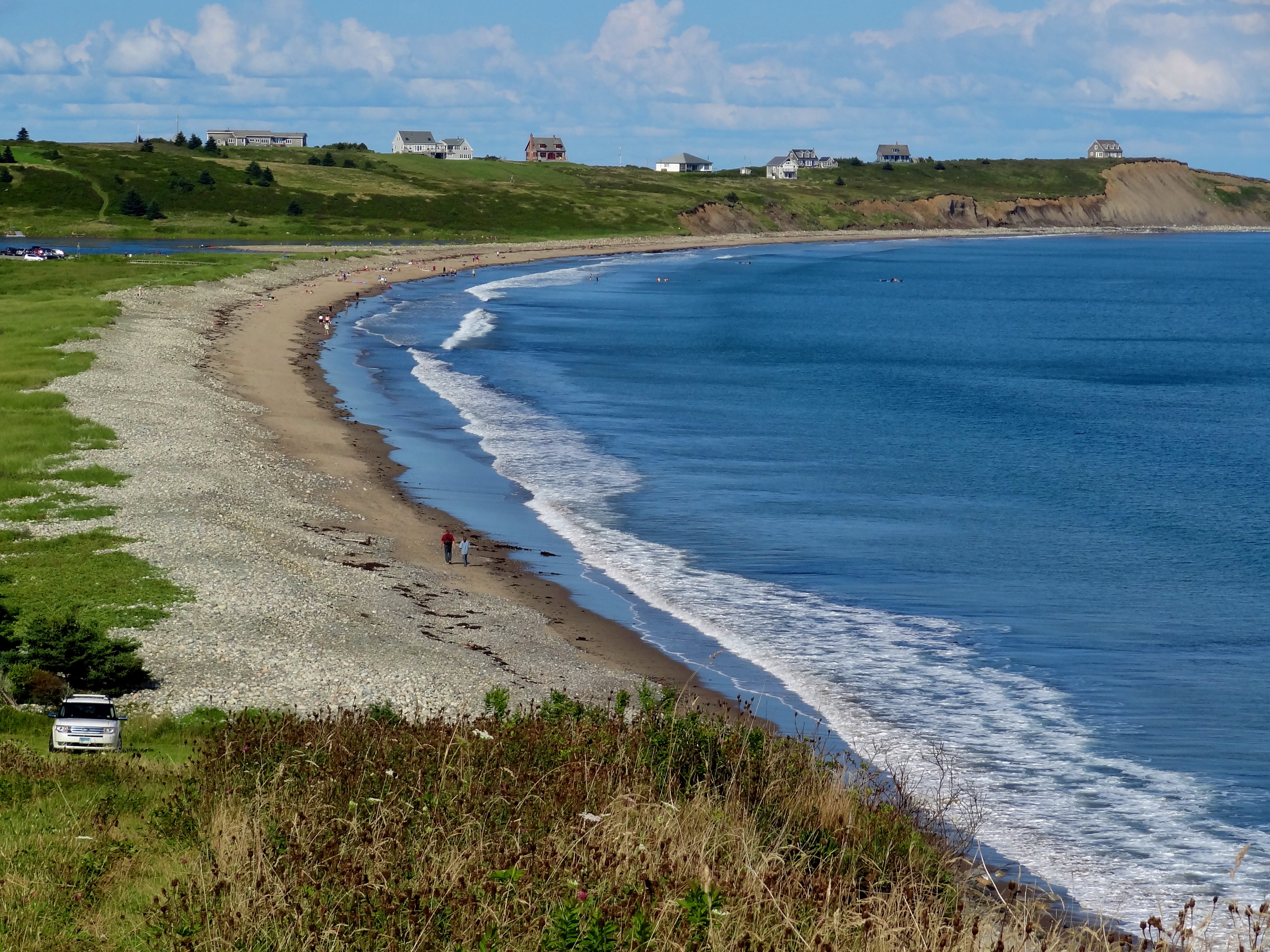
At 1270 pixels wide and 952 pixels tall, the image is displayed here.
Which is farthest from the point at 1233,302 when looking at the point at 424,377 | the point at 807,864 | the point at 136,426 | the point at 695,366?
the point at 807,864

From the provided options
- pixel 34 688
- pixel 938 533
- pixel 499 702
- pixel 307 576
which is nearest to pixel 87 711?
pixel 34 688

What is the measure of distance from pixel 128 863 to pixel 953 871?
7525mm

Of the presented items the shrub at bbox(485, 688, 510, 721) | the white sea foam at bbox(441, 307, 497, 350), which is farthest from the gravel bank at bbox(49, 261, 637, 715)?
the white sea foam at bbox(441, 307, 497, 350)

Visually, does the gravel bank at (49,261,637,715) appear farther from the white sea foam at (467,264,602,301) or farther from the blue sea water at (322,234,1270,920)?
the white sea foam at (467,264,602,301)

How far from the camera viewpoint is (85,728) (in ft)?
52.0

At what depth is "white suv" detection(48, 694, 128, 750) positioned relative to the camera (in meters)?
15.8

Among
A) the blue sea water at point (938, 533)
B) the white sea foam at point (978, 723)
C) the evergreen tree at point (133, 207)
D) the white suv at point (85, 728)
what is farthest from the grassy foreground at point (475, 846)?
the evergreen tree at point (133, 207)

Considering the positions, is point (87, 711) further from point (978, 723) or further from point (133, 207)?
point (133, 207)

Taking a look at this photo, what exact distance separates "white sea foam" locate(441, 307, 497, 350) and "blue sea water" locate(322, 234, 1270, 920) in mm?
497

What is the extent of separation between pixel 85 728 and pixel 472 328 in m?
77.1

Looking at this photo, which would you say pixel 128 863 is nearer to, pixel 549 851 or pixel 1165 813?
pixel 549 851

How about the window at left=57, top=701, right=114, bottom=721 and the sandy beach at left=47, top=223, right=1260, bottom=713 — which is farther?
the sandy beach at left=47, top=223, right=1260, bottom=713

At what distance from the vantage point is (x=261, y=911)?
8.29 meters

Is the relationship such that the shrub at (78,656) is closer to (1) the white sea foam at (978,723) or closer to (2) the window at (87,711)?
(2) the window at (87,711)
